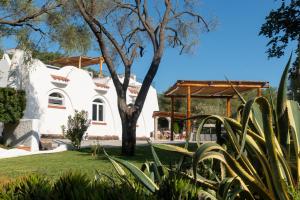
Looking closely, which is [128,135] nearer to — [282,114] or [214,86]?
[214,86]

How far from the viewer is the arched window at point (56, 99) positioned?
86.9ft

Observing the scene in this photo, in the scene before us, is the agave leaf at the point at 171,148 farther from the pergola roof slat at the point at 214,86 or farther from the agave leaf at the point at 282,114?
the pergola roof slat at the point at 214,86

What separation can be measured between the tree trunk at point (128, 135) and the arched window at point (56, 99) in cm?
1087

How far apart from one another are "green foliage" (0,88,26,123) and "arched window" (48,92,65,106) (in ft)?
17.9

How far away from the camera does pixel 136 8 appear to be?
730 inches

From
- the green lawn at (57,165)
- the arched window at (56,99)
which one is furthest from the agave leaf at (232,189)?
the arched window at (56,99)

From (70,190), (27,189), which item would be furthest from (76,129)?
(70,190)

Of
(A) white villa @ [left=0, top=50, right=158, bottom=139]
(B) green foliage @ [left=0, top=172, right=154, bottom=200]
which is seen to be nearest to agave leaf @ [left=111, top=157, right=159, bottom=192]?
(B) green foliage @ [left=0, top=172, right=154, bottom=200]

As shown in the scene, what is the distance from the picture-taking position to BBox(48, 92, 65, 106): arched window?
2648 cm

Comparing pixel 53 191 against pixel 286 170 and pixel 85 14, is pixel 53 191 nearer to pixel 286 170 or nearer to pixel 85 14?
pixel 286 170

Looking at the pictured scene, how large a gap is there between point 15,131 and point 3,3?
25.4ft

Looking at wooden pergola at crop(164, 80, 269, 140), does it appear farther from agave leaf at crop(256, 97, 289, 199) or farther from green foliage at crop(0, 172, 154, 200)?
agave leaf at crop(256, 97, 289, 199)

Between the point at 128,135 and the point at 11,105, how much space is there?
22.2 feet

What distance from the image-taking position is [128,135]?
16391 millimetres
